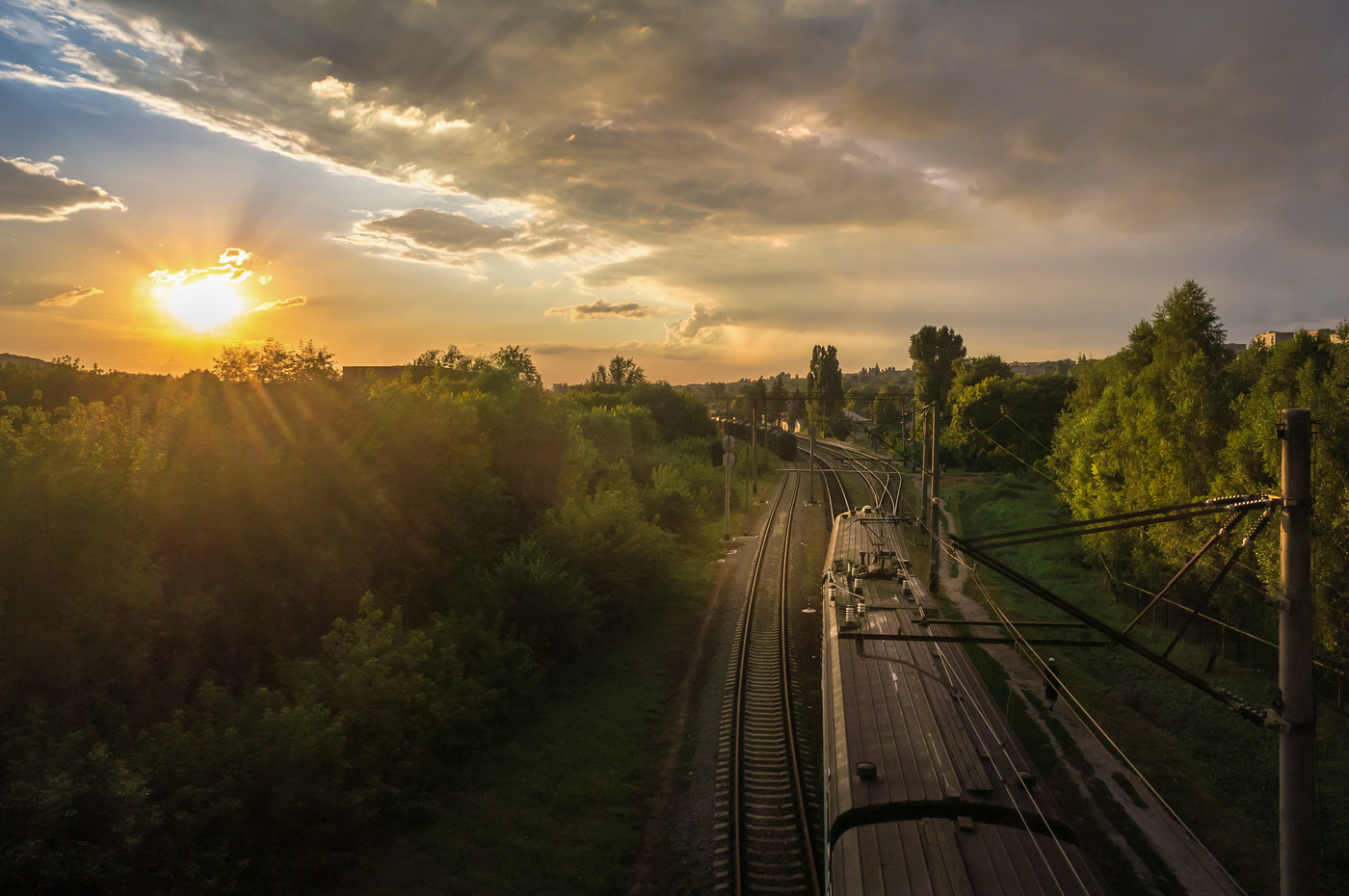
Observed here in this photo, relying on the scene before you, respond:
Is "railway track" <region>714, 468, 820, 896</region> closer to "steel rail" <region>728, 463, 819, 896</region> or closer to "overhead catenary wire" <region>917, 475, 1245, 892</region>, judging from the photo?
"steel rail" <region>728, 463, 819, 896</region>

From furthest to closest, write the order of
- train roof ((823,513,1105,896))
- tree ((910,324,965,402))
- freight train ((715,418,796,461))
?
tree ((910,324,965,402)) → freight train ((715,418,796,461)) → train roof ((823,513,1105,896))

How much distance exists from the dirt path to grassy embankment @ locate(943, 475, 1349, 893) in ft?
1.06

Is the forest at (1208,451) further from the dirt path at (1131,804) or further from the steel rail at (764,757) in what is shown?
the steel rail at (764,757)

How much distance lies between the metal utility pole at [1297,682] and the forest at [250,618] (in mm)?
11446

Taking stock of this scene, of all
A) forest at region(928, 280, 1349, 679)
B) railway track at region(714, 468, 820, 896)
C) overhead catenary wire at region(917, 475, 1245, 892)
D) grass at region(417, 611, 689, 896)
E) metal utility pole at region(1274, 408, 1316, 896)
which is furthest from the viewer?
forest at region(928, 280, 1349, 679)

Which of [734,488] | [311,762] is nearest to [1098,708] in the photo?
[311,762]

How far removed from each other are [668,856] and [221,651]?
8278 mm

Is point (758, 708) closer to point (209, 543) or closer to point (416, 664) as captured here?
point (416, 664)

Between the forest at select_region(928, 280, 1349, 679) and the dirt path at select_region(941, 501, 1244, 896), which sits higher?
the forest at select_region(928, 280, 1349, 679)

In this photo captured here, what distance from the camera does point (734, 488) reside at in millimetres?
50281

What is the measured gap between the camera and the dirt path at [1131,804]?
1090cm

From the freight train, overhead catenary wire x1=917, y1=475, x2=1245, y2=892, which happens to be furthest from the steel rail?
the freight train

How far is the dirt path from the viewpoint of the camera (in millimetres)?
10898

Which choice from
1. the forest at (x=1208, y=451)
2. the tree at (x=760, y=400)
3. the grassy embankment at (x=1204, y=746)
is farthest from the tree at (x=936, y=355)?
the grassy embankment at (x=1204, y=746)
